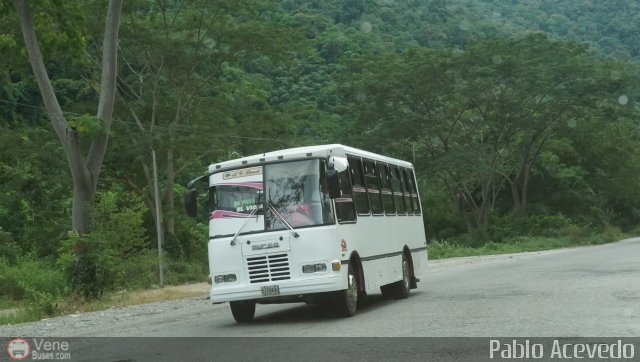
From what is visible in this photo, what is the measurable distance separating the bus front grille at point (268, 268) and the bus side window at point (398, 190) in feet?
16.4

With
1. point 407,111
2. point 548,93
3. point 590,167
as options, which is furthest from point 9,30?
point 590,167

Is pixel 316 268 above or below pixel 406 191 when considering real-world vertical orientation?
below

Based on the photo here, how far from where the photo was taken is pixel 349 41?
68.1 m

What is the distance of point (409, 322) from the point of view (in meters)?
12.5

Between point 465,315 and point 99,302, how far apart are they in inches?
418

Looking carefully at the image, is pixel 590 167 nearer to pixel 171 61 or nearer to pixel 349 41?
pixel 349 41

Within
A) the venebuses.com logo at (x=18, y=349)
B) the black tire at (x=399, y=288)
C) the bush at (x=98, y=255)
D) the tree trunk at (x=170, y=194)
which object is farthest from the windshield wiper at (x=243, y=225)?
the tree trunk at (x=170, y=194)

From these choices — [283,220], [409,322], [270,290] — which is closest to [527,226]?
[283,220]

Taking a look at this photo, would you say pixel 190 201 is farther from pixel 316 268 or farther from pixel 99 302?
pixel 99 302

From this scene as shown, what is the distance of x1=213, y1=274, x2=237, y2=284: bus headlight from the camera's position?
1376cm

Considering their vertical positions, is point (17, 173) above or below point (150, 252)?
above

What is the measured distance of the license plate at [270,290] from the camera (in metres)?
13.4

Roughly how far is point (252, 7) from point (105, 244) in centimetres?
1647

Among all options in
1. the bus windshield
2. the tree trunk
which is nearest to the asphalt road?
the bus windshield
